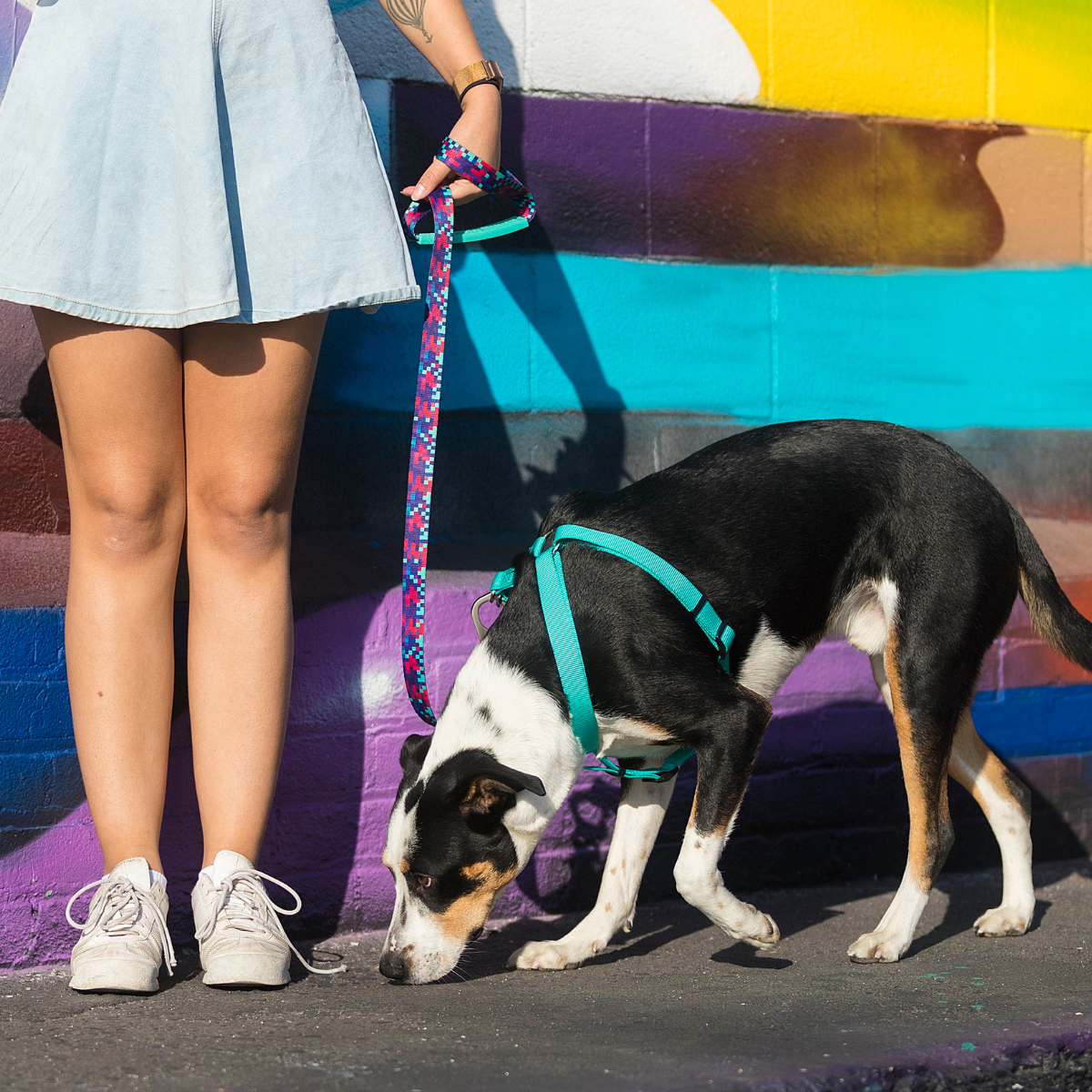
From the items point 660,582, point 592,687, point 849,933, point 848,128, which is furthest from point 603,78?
point 849,933

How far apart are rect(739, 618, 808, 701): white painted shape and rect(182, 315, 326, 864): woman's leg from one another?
105 cm

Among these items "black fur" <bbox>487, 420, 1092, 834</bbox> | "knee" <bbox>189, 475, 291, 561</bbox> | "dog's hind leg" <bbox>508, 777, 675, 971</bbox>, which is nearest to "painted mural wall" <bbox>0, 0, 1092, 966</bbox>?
"dog's hind leg" <bbox>508, 777, 675, 971</bbox>

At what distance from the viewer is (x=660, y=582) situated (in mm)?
2707

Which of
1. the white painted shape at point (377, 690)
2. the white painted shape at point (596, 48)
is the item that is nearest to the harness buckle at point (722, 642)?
the white painted shape at point (377, 690)

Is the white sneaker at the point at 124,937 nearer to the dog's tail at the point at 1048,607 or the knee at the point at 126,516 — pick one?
the knee at the point at 126,516

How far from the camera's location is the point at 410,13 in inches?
112

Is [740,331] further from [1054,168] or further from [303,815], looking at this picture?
[303,815]

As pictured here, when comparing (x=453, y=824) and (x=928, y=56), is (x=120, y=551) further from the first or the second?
(x=928, y=56)

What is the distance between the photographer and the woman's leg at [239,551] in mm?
2484

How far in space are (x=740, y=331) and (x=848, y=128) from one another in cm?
76

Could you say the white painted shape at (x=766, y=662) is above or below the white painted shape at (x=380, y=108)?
below

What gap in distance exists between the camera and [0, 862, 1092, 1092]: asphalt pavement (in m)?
2.04

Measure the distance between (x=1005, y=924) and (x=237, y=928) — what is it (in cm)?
184

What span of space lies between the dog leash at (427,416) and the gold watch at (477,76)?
0.47 ft
